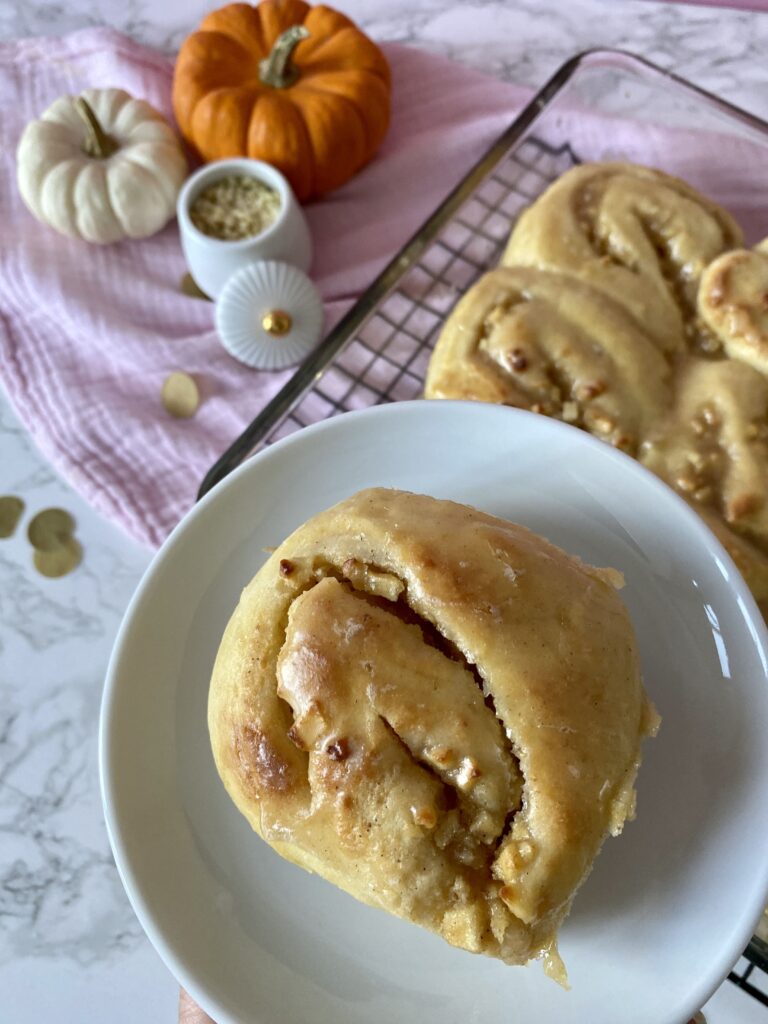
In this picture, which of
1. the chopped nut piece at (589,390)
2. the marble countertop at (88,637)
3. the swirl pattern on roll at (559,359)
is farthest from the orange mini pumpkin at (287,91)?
the chopped nut piece at (589,390)

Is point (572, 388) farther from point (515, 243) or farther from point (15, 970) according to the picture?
point (15, 970)

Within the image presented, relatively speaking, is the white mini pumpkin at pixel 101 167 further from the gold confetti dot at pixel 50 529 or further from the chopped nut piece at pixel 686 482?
the chopped nut piece at pixel 686 482

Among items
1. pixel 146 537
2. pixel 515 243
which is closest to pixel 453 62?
pixel 515 243

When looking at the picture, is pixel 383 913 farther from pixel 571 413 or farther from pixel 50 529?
pixel 50 529

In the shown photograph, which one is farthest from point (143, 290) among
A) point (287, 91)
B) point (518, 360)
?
point (518, 360)

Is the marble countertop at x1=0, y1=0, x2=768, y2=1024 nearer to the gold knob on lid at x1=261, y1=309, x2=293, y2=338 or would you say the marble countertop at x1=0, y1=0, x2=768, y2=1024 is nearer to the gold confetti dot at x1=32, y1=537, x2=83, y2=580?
the gold confetti dot at x1=32, y1=537, x2=83, y2=580

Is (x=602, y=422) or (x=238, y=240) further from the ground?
(x=602, y=422)
